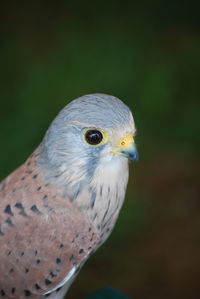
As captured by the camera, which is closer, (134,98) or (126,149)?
(126,149)

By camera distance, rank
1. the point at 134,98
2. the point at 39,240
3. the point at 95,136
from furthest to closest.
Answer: the point at 134,98
the point at 39,240
the point at 95,136

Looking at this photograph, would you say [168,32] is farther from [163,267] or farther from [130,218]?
[163,267]

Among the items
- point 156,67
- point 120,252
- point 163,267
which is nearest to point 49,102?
point 156,67

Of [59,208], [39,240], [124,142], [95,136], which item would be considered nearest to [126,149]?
[124,142]

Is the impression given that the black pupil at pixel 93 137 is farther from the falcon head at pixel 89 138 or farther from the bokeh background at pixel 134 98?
the bokeh background at pixel 134 98

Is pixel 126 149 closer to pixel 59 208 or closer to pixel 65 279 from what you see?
pixel 59 208
